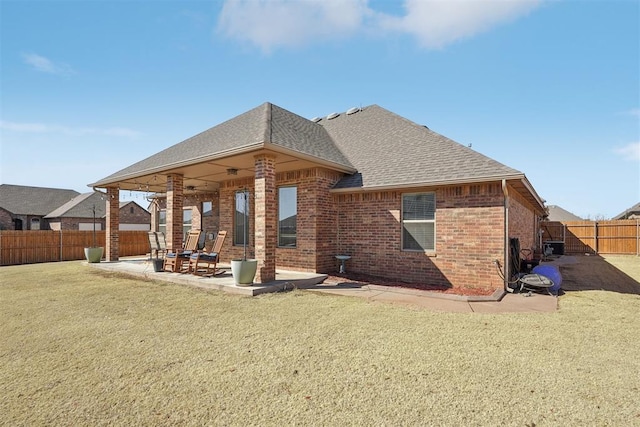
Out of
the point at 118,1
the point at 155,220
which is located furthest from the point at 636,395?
the point at 155,220

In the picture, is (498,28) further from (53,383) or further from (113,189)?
(113,189)

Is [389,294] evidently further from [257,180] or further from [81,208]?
[81,208]

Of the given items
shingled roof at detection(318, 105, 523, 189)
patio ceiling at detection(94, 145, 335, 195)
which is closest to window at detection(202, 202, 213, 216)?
patio ceiling at detection(94, 145, 335, 195)

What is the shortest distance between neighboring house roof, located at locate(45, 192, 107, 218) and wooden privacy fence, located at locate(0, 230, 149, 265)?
15858 mm

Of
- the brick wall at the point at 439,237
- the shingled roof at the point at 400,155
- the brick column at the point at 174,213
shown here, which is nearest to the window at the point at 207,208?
the brick column at the point at 174,213

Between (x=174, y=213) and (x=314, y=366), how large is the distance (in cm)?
870

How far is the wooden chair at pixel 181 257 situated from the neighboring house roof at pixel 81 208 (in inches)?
1051

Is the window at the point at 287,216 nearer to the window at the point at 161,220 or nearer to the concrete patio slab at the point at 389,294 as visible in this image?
the concrete patio slab at the point at 389,294

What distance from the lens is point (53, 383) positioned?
10.5 feet

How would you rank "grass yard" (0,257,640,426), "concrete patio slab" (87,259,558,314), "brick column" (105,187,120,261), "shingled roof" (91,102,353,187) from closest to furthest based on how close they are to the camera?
1. "grass yard" (0,257,640,426)
2. "concrete patio slab" (87,259,558,314)
3. "shingled roof" (91,102,353,187)
4. "brick column" (105,187,120,261)

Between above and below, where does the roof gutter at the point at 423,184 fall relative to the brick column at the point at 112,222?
above

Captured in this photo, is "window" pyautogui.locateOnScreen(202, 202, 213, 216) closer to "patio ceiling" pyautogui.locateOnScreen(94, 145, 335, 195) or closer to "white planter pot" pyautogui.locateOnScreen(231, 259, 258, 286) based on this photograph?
"patio ceiling" pyautogui.locateOnScreen(94, 145, 335, 195)

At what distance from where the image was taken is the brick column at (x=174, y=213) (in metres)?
10.6

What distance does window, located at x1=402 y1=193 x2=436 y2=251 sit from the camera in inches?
346
